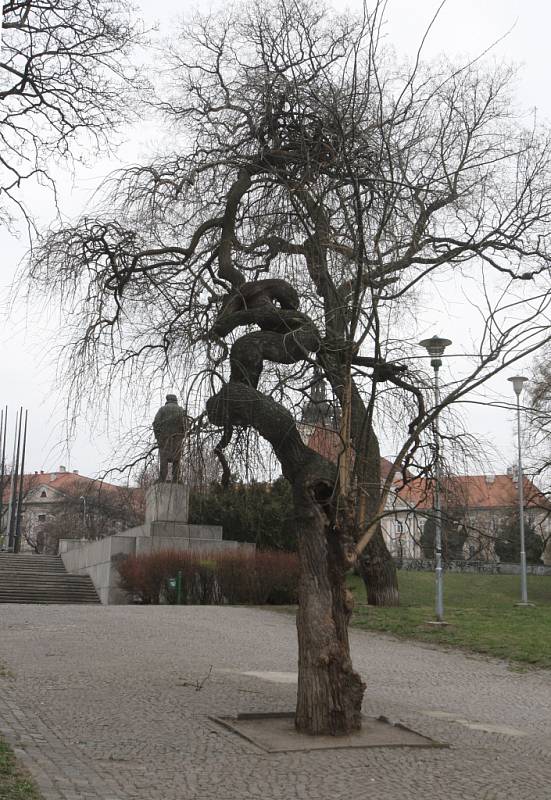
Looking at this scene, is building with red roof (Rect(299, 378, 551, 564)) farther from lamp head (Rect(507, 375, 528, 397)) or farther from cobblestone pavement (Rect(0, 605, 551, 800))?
lamp head (Rect(507, 375, 528, 397))

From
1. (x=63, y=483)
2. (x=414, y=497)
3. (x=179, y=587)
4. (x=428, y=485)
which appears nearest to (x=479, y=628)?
(x=414, y=497)

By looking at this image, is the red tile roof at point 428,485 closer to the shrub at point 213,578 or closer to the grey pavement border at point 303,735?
the grey pavement border at point 303,735

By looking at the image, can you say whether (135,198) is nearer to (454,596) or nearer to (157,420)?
(157,420)

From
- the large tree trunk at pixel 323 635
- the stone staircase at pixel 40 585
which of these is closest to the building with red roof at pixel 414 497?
the large tree trunk at pixel 323 635

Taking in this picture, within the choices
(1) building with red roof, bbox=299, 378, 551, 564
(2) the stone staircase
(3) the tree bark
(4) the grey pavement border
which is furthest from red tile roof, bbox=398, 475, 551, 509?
(2) the stone staircase

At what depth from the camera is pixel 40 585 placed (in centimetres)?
3091

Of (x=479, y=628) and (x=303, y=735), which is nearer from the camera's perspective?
(x=303, y=735)

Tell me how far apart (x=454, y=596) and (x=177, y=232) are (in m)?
25.2

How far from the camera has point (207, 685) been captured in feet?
33.6

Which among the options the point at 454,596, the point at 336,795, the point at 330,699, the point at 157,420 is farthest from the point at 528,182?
the point at 454,596

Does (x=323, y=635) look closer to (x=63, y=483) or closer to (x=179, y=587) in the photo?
(x=179, y=587)

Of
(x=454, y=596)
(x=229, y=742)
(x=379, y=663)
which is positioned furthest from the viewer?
(x=454, y=596)

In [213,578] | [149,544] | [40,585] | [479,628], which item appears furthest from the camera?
[40,585]

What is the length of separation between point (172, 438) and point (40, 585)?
24689mm
